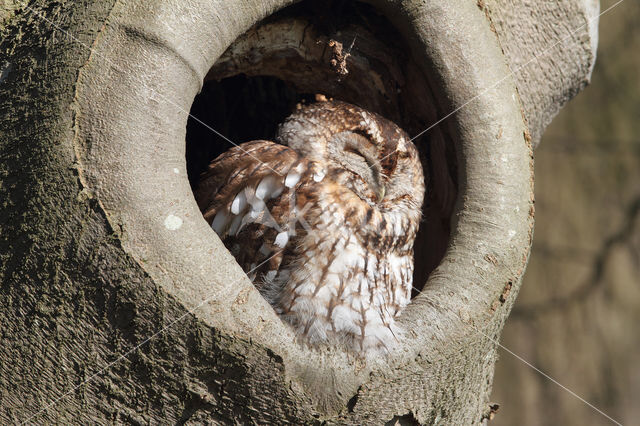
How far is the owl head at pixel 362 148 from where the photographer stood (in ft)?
6.01

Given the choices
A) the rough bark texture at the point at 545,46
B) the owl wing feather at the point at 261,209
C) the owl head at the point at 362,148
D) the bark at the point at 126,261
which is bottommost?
the bark at the point at 126,261

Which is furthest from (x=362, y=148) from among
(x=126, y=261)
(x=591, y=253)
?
(x=591, y=253)

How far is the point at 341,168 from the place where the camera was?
1757mm

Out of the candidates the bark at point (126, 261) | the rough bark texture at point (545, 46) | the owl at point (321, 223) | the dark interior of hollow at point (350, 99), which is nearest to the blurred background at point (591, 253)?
the rough bark texture at point (545, 46)

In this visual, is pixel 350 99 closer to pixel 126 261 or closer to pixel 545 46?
pixel 545 46

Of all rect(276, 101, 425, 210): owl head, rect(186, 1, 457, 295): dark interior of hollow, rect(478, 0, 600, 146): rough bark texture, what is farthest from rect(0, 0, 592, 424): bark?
rect(478, 0, 600, 146): rough bark texture

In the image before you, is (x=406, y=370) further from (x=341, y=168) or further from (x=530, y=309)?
(x=530, y=309)

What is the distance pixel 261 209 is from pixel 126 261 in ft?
1.85

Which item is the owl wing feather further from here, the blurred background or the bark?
the blurred background

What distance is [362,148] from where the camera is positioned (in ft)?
6.14

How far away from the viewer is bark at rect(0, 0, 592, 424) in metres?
1.12

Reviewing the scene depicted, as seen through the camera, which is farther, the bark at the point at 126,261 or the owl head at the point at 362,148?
the owl head at the point at 362,148

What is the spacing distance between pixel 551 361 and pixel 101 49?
404cm

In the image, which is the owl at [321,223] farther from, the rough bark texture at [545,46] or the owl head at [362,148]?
the rough bark texture at [545,46]
